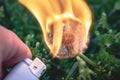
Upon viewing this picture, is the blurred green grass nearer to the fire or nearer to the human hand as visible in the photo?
the fire

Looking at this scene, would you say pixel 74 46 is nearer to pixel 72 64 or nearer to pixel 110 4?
pixel 72 64

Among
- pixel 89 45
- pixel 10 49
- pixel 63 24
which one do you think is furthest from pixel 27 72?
pixel 89 45

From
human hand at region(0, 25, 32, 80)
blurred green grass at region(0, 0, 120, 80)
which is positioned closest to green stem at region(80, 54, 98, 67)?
blurred green grass at region(0, 0, 120, 80)

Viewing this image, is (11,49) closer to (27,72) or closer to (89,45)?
(27,72)

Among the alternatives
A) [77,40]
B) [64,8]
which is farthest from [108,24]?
[77,40]

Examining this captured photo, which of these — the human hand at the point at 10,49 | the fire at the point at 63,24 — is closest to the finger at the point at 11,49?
the human hand at the point at 10,49

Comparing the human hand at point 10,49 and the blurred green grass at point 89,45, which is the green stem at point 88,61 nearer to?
the blurred green grass at point 89,45
